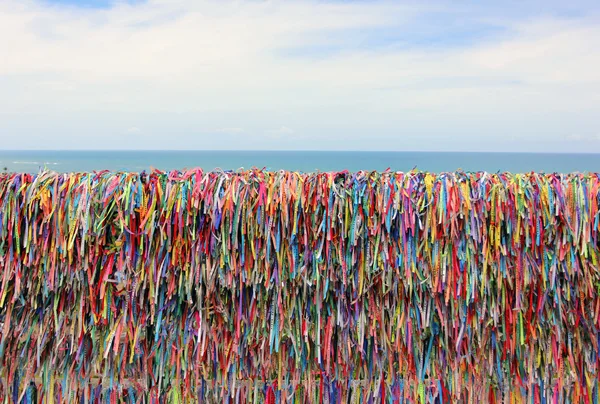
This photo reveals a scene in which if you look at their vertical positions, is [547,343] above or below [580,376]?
above

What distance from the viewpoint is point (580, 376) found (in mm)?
1909

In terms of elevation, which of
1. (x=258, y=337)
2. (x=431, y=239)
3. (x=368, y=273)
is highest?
(x=431, y=239)

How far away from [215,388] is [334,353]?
578 mm

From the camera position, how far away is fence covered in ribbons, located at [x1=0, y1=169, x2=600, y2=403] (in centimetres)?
171

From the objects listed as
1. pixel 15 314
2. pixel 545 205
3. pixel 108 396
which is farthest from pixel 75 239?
pixel 545 205

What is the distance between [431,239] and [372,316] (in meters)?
0.43

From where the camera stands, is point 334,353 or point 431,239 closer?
point 431,239

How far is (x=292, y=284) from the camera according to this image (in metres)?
1.77

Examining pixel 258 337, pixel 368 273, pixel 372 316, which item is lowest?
pixel 258 337

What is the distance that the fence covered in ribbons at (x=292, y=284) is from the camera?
171cm

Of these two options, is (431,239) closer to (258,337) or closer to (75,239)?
(258,337)

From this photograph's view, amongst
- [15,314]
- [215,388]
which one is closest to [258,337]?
[215,388]

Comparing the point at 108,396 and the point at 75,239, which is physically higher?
the point at 75,239

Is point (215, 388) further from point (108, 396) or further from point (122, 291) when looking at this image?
point (122, 291)
